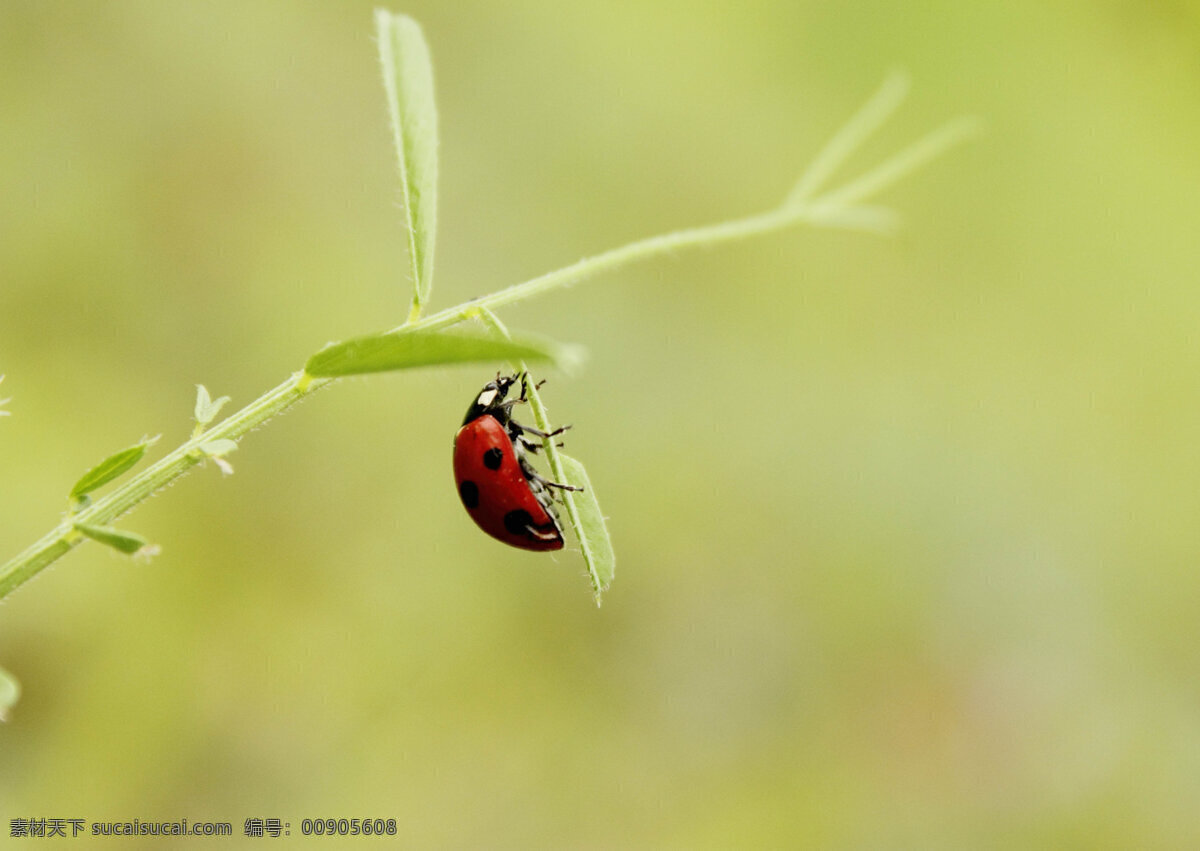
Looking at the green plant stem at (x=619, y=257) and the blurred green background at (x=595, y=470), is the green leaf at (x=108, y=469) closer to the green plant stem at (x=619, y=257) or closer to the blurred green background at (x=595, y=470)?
the green plant stem at (x=619, y=257)

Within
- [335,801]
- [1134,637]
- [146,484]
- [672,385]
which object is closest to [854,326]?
[672,385]

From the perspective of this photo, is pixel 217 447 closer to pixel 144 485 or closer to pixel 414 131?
pixel 144 485

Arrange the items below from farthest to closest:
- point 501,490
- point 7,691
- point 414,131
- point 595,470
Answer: point 595,470 < point 501,490 < point 414,131 < point 7,691

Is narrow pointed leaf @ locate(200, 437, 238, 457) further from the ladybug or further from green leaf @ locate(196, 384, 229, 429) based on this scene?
the ladybug

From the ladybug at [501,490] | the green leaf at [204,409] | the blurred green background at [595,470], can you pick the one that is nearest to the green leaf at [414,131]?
the green leaf at [204,409]

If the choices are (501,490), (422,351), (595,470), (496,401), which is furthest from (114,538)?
(595,470)

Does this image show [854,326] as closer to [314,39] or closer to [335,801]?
[314,39]
